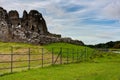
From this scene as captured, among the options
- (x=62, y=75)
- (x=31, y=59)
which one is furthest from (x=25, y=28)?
(x=62, y=75)

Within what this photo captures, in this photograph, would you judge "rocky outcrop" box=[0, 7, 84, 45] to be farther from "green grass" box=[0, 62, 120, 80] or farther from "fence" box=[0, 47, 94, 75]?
"green grass" box=[0, 62, 120, 80]

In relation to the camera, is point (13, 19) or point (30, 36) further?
point (13, 19)

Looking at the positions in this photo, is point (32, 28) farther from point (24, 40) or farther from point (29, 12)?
point (24, 40)

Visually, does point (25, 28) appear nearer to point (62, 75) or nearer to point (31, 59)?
point (31, 59)

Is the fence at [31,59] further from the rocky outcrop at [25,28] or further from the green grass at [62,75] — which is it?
the rocky outcrop at [25,28]

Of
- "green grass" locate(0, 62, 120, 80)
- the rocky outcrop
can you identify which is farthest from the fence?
the rocky outcrop

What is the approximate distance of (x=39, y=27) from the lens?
99375 millimetres

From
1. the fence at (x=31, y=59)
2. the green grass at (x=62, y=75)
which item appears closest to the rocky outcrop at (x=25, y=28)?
the fence at (x=31, y=59)

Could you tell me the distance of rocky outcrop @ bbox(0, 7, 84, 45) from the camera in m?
85.6

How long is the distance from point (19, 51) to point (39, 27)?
1524 inches

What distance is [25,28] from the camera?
9194cm

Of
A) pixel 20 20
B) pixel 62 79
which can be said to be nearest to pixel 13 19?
pixel 20 20

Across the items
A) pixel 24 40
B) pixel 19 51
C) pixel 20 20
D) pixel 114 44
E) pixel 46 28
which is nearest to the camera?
pixel 19 51

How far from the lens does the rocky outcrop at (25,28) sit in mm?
85631
